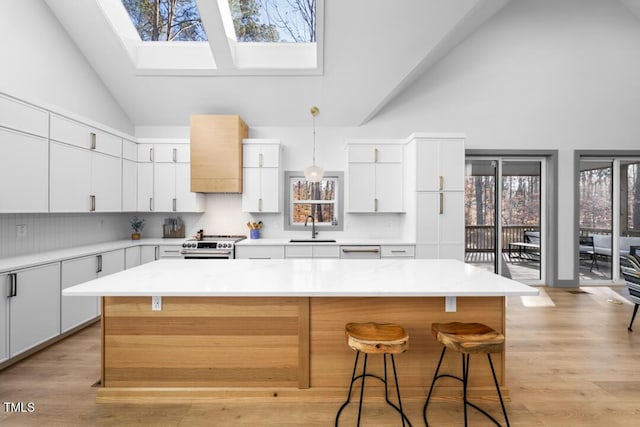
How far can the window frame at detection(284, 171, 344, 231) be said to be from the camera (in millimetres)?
5059

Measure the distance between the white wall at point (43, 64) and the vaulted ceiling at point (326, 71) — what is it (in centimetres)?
16

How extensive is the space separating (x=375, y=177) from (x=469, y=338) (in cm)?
312

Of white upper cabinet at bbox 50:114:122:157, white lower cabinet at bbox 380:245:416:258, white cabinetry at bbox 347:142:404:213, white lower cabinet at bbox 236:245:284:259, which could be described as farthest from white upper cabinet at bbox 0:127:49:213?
white lower cabinet at bbox 380:245:416:258

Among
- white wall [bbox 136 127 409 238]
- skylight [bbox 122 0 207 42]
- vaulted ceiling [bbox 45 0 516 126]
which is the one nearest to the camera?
vaulted ceiling [bbox 45 0 516 126]

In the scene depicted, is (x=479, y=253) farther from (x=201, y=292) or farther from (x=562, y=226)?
(x=201, y=292)

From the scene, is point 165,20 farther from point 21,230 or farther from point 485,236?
point 485,236

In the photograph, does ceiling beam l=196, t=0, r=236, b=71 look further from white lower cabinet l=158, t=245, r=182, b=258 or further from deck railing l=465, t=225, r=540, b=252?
deck railing l=465, t=225, r=540, b=252

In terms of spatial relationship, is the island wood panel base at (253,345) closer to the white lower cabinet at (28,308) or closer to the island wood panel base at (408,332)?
the island wood panel base at (408,332)

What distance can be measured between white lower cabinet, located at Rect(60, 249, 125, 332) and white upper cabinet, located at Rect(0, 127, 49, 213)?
2.08 ft

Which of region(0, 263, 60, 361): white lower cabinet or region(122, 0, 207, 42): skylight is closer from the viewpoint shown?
region(0, 263, 60, 361): white lower cabinet

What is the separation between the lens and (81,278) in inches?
131

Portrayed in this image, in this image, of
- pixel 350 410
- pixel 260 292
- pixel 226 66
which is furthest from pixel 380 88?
pixel 350 410

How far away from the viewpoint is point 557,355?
112 inches

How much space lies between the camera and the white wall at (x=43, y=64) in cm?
314
